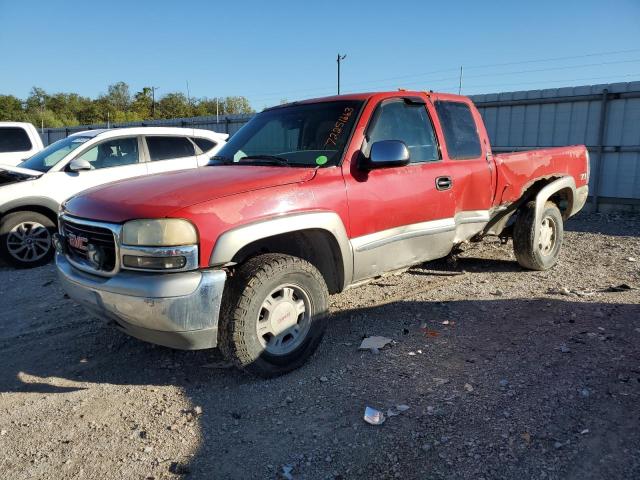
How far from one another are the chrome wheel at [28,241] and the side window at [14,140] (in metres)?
3.49

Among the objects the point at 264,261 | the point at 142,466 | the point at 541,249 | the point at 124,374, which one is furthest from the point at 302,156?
the point at 541,249

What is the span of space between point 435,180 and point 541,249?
7.55 feet

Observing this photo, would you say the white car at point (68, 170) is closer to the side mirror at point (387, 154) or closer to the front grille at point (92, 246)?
the front grille at point (92, 246)

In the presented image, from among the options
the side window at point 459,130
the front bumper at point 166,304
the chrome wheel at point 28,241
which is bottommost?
the chrome wheel at point 28,241

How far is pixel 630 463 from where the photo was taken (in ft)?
7.81

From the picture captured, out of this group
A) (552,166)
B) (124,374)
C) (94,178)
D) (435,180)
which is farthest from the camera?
(94,178)

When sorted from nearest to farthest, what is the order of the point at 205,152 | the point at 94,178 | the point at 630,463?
1. the point at 630,463
2. the point at 94,178
3. the point at 205,152

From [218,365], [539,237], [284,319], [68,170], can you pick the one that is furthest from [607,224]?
[68,170]

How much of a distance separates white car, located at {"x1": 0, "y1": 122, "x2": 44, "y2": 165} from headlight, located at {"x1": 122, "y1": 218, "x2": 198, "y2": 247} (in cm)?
776

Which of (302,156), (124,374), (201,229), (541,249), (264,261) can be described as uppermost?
(302,156)

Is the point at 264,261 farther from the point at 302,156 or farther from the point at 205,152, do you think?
the point at 205,152

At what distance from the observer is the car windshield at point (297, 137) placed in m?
3.79

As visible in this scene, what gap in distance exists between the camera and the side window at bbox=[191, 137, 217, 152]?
8.26 meters

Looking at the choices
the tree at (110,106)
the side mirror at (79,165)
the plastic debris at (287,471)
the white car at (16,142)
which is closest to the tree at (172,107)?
the tree at (110,106)
